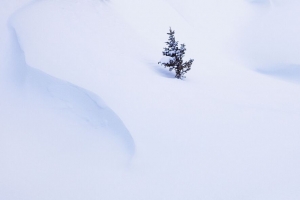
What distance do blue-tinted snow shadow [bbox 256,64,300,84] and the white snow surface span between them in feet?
3.32

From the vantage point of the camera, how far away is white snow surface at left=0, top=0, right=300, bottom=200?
9.41 feet

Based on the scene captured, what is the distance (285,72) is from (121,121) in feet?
18.0

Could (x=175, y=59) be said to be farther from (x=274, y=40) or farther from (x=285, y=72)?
(x=274, y=40)

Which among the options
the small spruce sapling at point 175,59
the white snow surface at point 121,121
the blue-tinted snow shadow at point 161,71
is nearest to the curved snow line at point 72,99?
the white snow surface at point 121,121

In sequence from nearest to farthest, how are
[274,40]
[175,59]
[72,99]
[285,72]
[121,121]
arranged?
1. [121,121]
2. [72,99]
3. [175,59]
4. [285,72]
5. [274,40]

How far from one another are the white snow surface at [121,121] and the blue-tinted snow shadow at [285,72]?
1011 mm

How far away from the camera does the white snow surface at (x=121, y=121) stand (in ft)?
9.41

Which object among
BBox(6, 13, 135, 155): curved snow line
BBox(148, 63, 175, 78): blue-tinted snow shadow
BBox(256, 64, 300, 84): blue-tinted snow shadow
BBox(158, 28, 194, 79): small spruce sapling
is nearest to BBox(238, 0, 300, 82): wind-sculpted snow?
BBox(256, 64, 300, 84): blue-tinted snow shadow

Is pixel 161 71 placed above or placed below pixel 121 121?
above

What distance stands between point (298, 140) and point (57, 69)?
3.65m

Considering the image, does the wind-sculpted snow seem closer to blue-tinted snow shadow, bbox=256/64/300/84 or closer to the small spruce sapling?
blue-tinted snow shadow, bbox=256/64/300/84

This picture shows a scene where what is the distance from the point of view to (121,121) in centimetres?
341

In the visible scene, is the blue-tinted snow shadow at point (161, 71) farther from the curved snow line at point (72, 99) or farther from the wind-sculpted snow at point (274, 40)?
the wind-sculpted snow at point (274, 40)

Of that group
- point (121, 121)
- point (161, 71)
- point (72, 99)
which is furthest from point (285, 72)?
point (72, 99)
